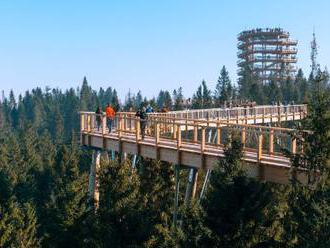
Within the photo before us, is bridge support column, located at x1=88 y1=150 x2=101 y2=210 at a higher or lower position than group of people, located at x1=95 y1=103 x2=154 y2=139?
lower

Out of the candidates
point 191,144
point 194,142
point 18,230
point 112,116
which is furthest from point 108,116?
point 18,230

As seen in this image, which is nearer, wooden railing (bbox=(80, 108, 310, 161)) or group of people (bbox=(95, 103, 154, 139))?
wooden railing (bbox=(80, 108, 310, 161))

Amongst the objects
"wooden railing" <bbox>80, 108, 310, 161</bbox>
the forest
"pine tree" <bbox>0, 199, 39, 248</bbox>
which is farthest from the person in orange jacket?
"pine tree" <bbox>0, 199, 39, 248</bbox>

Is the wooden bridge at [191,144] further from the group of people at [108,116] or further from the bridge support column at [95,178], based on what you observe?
the group of people at [108,116]

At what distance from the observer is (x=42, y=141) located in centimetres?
10481

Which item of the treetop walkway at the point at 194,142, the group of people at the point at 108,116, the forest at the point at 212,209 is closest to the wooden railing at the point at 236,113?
the group of people at the point at 108,116

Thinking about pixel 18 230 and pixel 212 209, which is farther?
pixel 18 230

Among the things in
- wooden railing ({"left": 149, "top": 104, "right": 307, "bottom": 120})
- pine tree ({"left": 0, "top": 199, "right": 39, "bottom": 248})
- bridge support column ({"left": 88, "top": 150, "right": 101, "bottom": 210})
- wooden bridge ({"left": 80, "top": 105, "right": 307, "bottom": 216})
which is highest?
wooden railing ({"left": 149, "top": 104, "right": 307, "bottom": 120})

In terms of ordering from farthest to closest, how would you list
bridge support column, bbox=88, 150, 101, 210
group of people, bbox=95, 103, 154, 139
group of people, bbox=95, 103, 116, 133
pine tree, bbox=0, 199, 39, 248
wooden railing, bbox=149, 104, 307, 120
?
1. wooden railing, bbox=149, 104, 307, 120
2. pine tree, bbox=0, 199, 39, 248
3. bridge support column, bbox=88, 150, 101, 210
4. group of people, bbox=95, 103, 116, 133
5. group of people, bbox=95, 103, 154, 139

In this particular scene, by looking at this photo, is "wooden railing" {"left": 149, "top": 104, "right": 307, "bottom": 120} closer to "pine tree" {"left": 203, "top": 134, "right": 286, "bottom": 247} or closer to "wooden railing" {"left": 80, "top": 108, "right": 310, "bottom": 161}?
"wooden railing" {"left": 80, "top": 108, "right": 310, "bottom": 161}

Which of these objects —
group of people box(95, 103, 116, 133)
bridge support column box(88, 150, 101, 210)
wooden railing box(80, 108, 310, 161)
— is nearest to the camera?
wooden railing box(80, 108, 310, 161)

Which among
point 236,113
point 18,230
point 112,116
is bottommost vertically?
point 18,230

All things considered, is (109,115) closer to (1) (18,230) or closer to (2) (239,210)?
(2) (239,210)

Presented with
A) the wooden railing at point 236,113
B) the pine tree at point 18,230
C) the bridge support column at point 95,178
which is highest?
the wooden railing at point 236,113
